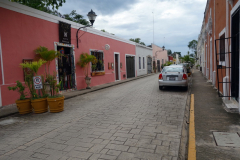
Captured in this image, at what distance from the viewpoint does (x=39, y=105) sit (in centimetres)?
682

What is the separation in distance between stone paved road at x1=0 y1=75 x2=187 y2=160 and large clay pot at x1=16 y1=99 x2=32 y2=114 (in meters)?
0.26

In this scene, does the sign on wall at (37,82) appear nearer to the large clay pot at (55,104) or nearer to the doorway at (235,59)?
the large clay pot at (55,104)

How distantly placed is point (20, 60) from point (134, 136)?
6.56 m

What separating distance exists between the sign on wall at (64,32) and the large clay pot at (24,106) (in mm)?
4953

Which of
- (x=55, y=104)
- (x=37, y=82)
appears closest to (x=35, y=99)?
(x=37, y=82)

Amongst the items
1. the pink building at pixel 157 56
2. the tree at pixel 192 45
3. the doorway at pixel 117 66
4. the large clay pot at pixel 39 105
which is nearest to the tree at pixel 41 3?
the large clay pot at pixel 39 105

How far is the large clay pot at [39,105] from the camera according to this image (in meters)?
6.75

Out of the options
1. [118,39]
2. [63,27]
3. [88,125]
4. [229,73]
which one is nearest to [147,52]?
[118,39]

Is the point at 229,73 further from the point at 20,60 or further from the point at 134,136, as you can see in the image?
the point at 20,60

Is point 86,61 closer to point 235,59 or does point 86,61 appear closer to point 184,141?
point 235,59

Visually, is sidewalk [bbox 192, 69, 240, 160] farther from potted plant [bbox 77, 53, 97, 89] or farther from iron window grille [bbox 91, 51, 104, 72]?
iron window grille [bbox 91, 51, 104, 72]

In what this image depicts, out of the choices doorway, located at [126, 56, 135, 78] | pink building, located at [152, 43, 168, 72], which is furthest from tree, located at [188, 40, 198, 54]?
doorway, located at [126, 56, 135, 78]

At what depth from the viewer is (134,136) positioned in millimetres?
4344

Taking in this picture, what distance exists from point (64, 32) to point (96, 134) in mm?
8140
